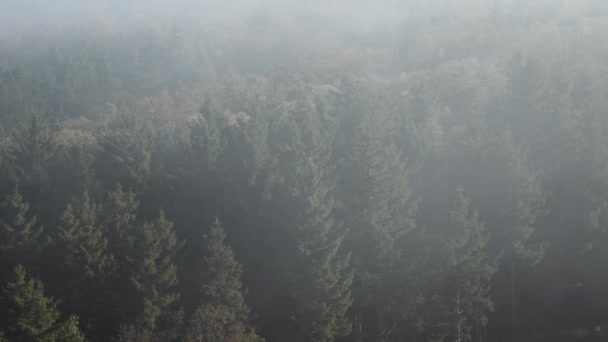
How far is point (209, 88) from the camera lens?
Answer: 59.7 metres

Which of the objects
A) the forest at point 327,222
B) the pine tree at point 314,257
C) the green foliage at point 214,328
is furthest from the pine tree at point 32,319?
the pine tree at point 314,257

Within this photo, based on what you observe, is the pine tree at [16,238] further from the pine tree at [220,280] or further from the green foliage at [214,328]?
the green foliage at [214,328]

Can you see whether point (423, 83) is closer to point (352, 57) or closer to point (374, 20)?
point (352, 57)

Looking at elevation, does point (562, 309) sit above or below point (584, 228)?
below

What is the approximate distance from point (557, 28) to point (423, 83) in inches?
976

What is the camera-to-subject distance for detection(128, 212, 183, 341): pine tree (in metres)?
26.4

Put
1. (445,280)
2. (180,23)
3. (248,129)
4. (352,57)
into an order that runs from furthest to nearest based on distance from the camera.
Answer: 1. (180,23)
2. (352,57)
3. (248,129)
4. (445,280)

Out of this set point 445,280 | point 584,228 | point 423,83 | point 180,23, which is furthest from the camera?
point 180,23

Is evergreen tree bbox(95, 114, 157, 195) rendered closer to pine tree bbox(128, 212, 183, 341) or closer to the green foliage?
pine tree bbox(128, 212, 183, 341)

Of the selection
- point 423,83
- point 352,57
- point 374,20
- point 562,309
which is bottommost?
point 562,309

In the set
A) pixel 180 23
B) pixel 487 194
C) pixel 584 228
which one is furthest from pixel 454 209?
pixel 180 23

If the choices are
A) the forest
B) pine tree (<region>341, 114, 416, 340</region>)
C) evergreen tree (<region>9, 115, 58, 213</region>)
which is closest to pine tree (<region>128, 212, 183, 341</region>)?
the forest

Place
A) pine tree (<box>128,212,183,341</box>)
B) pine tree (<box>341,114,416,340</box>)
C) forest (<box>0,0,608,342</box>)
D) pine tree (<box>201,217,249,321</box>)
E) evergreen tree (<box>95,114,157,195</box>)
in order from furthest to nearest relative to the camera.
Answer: evergreen tree (<box>95,114,157,195</box>)
pine tree (<box>341,114,416,340</box>)
forest (<box>0,0,608,342</box>)
pine tree (<box>128,212,183,341</box>)
pine tree (<box>201,217,249,321</box>)

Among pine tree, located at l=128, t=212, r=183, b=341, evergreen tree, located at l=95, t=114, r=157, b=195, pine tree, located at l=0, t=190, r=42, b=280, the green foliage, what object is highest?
evergreen tree, located at l=95, t=114, r=157, b=195
